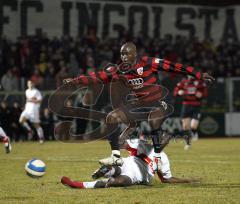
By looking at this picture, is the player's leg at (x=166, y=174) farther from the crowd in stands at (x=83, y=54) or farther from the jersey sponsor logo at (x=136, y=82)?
the crowd in stands at (x=83, y=54)

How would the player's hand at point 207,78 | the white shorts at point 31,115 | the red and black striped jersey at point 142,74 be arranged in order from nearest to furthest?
the player's hand at point 207,78 < the red and black striped jersey at point 142,74 < the white shorts at point 31,115

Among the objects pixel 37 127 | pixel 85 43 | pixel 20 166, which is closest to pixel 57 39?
pixel 85 43

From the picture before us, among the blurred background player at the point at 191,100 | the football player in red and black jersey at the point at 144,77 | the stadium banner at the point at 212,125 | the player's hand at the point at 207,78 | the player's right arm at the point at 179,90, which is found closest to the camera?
the player's hand at the point at 207,78

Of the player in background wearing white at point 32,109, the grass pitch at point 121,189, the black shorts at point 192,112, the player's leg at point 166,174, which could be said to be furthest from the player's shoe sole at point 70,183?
the player in background wearing white at point 32,109

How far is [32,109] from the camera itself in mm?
27422

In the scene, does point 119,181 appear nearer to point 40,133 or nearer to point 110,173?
point 110,173

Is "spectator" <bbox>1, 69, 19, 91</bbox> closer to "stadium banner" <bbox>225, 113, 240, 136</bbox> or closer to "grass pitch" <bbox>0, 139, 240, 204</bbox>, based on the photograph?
"stadium banner" <bbox>225, 113, 240, 136</bbox>

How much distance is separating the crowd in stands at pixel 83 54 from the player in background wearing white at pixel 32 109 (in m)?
1.52

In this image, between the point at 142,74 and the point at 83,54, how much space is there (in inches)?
773

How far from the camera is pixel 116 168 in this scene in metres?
10.9

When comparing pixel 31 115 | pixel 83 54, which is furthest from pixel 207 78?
pixel 83 54

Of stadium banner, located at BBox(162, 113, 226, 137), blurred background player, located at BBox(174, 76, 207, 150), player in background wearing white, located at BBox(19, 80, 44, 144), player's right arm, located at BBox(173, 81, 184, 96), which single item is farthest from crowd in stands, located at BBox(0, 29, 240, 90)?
blurred background player, located at BBox(174, 76, 207, 150)

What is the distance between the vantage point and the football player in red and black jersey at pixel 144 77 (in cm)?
1200

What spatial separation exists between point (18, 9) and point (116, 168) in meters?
24.9
